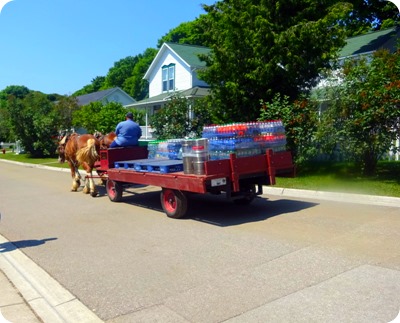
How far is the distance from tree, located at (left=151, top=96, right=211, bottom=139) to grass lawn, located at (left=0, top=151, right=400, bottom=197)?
16.9ft

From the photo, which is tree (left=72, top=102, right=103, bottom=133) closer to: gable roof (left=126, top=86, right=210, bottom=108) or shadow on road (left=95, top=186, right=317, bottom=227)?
gable roof (left=126, top=86, right=210, bottom=108)

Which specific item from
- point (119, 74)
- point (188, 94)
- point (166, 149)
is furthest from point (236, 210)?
point (119, 74)

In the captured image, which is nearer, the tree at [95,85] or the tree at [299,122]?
the tree at [299,122]

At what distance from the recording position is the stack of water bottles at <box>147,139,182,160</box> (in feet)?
33.4

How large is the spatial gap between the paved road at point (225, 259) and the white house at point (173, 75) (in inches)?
796

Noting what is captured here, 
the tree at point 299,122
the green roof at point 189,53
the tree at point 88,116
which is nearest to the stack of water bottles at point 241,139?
the tree at point 299,122

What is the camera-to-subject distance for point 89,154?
512 inches

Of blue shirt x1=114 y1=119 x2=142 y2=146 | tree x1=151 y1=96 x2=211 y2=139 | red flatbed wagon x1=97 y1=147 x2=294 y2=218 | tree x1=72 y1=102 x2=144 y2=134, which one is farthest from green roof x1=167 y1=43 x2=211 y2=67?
red flatbed wagon x1=97 y1=147 x2=294 y2=218

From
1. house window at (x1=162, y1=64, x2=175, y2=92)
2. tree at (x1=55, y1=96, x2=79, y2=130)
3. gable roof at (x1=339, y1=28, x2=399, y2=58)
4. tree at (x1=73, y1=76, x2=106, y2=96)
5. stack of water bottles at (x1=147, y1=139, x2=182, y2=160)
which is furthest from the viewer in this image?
tree at (x1=73, y1=76, x2=106, y2=96)

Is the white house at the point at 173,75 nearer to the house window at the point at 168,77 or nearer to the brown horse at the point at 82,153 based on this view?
the house window at the point at 168,77

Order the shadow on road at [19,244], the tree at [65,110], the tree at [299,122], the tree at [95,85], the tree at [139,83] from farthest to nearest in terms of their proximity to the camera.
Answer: the tree at [95,85], the tree at [139,83], the tree at [65,110], the tree at [299,122], the shadow on road at [19,244]

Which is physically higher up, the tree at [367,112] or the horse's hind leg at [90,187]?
the tree at [367,112]

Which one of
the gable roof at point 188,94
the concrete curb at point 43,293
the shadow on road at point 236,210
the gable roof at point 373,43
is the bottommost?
the concrete curb at point 43,293

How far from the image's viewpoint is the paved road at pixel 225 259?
4.36 meters
